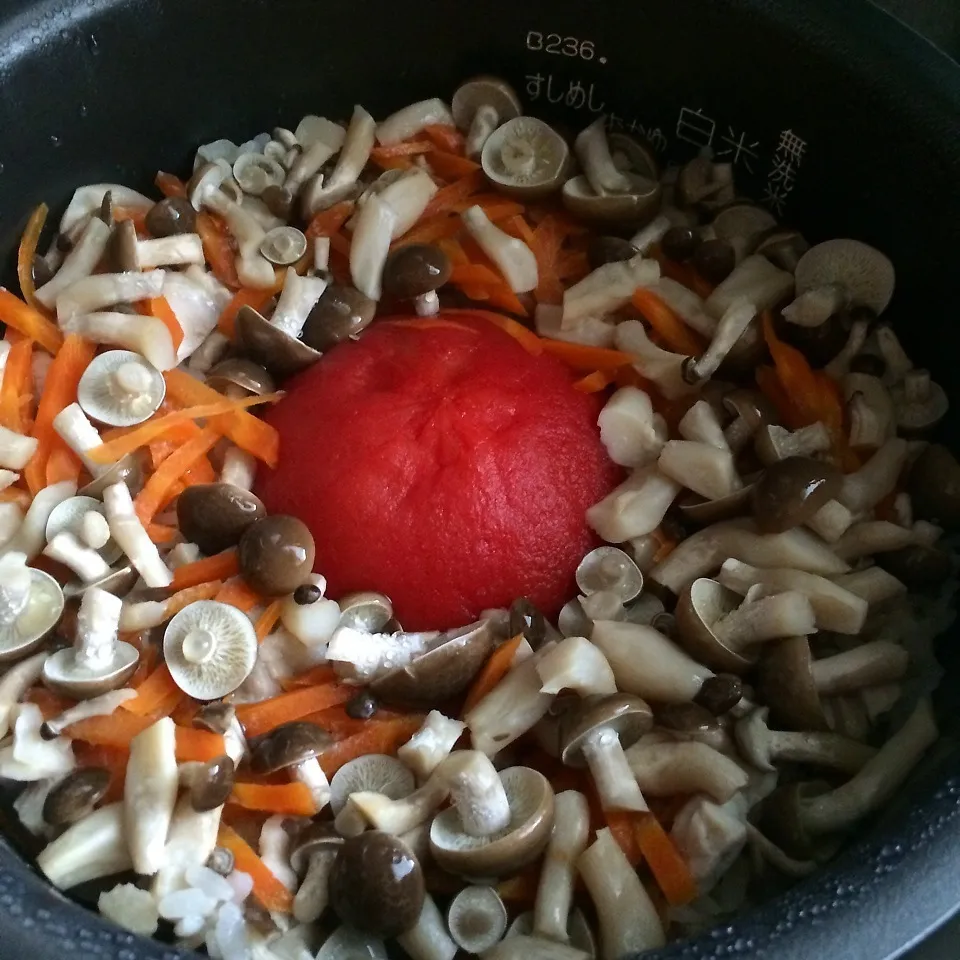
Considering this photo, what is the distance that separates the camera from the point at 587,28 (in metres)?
1.52

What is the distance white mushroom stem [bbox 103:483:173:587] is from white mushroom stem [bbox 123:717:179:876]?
210mm

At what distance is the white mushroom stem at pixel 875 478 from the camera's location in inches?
52.2

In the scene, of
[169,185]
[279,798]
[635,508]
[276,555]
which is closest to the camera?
[279,798]

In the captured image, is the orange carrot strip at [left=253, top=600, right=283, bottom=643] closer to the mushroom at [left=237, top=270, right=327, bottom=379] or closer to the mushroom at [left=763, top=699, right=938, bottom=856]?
the mushroom at [left=237, top=270, right=327, bottom=379]

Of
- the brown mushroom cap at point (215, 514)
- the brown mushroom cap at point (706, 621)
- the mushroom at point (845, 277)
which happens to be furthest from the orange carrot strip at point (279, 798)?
the mushroom at point (845, 277)

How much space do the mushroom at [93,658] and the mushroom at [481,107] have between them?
89 cm

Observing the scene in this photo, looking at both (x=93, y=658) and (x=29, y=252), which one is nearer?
(x=93, y=658)

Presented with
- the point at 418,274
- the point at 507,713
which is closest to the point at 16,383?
the point at 418,274

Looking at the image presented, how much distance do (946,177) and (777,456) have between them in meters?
0.41

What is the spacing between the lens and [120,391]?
136 centimetres

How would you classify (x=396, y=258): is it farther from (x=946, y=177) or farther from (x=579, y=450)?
(x=946, y=177)

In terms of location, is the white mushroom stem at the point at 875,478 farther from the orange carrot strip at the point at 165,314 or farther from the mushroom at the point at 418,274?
the orange carrot strip at the point at 165,314

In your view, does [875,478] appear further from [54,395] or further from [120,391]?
[54,395]

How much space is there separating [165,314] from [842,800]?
108cm
